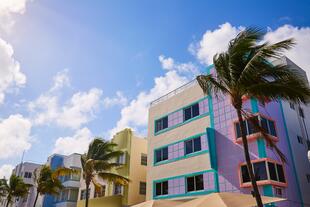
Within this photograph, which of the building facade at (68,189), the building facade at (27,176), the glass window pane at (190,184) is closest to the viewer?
the glass window pane at (190,184)

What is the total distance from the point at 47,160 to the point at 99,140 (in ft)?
96.4

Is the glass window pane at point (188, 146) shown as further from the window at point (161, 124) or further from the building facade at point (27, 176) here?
the building facade at point (27, 176)

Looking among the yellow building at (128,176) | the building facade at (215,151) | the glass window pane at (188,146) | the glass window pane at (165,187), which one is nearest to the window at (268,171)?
the building facade at (215,151)

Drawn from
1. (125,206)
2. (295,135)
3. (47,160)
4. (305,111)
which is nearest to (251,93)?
A: (295,135)

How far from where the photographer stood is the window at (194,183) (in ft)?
73.6

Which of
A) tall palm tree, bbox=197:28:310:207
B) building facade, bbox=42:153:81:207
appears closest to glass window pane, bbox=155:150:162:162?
tall palm tree, bbox=197:28:310:207

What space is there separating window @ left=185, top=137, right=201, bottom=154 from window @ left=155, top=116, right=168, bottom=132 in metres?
3.91

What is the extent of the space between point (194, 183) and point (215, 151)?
10.5 ft

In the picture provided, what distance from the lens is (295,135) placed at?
21.8 m

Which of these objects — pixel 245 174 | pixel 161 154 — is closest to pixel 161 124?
pixel 161 154

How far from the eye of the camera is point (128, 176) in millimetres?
31359

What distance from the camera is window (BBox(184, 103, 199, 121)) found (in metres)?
25.2

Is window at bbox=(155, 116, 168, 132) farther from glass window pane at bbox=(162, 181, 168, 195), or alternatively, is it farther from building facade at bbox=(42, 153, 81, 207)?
building facade at bbox=(42, 153, 81, 207)

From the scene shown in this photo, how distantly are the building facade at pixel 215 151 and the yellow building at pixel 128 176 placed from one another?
418cm
